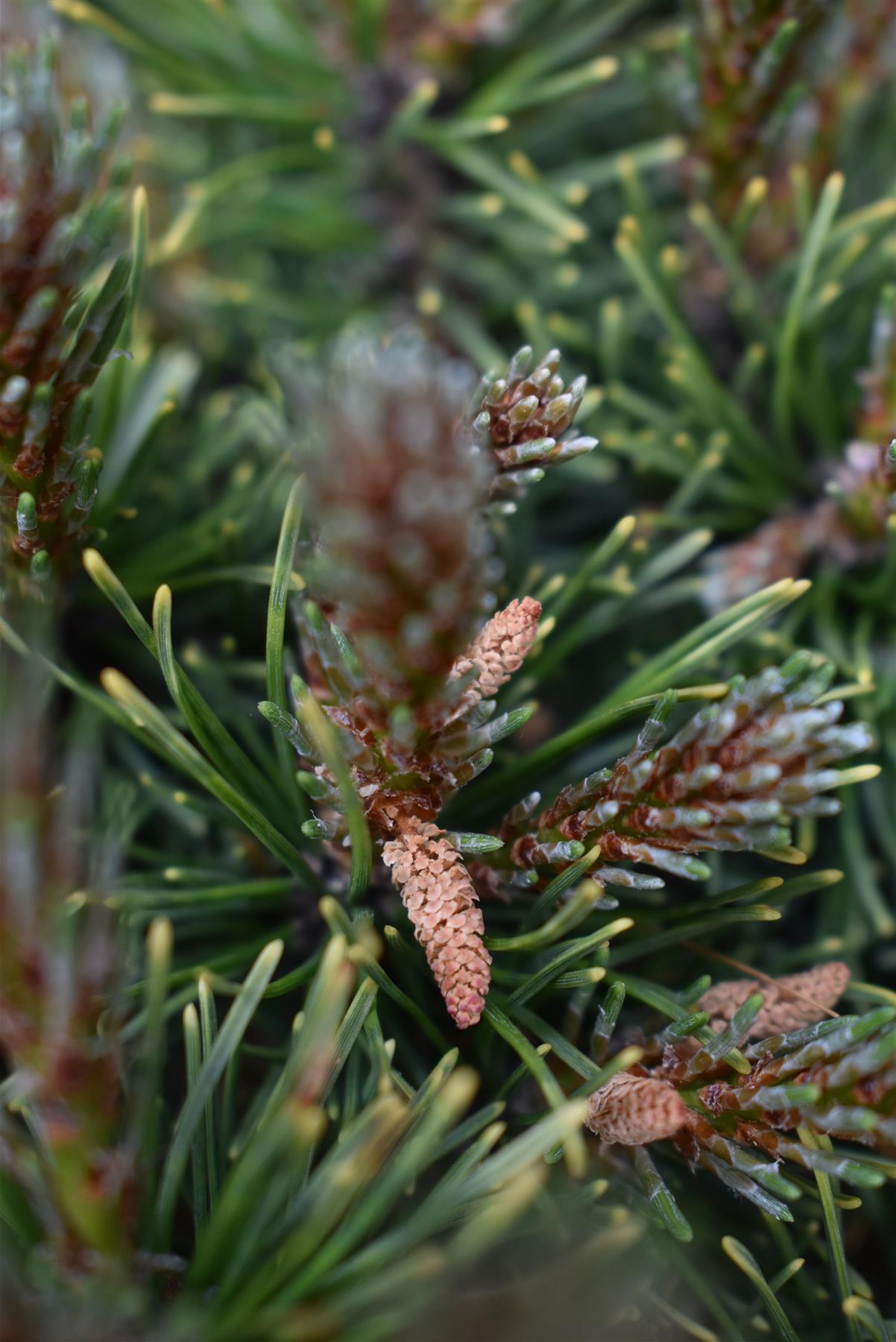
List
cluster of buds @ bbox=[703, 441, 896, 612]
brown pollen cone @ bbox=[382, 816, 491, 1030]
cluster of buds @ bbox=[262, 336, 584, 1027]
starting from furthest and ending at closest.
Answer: cluster of buds @ bbox=[703, 441, 896, 612]
brown pollen cone @ bbox=[382, 816, 491, 1030]
cluster of buds @ bbox=[262, 336, 584, 1027]

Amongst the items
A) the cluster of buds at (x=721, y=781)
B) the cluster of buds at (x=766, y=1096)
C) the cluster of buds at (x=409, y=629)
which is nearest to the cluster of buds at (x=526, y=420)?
the cluster of buds at (x=409, y=629)

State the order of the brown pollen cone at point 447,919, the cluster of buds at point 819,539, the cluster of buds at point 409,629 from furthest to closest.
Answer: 1. the cluster of buds at point 819,539
2. the brown pollen cone at point 447,919
3. the cluster of buds at point 409,629

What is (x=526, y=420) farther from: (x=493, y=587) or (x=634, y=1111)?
(x=634, y=1111)

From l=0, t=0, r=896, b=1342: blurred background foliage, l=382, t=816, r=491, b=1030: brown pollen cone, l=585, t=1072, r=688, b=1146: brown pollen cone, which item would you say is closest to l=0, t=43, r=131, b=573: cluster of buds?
l=0, t=0, r=896, b=1342: blurred background foliage

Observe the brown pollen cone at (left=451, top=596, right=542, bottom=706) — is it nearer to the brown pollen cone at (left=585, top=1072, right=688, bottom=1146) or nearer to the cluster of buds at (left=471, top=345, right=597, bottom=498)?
the cluster of buds at (left=471, top=345, right=597, bottom=498)

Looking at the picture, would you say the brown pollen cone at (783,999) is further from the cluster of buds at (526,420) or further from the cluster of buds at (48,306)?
the cluster of buds at (48,306)

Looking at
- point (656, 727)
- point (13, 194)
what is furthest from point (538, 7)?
point (656, 727)
